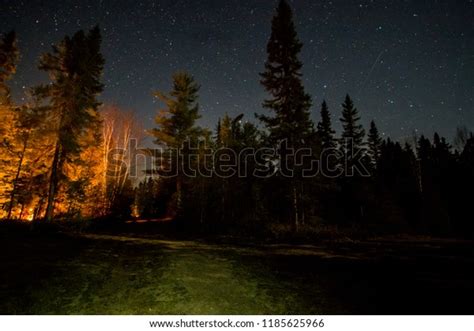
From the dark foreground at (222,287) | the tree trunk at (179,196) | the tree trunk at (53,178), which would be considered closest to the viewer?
the dark foreground at (222,287)

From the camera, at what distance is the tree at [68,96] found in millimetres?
17609

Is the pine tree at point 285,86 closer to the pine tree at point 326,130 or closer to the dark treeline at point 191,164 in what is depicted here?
the dark treeline at point 191,164

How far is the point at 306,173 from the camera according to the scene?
17.3 metres

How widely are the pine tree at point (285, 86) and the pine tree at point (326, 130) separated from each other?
1609cm

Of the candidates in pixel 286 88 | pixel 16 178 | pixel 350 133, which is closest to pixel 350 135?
pixel 350 133

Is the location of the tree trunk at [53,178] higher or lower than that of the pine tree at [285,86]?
lower

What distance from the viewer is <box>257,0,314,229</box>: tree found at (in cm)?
1827

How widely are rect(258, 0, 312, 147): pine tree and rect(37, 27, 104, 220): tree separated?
44.5 ft

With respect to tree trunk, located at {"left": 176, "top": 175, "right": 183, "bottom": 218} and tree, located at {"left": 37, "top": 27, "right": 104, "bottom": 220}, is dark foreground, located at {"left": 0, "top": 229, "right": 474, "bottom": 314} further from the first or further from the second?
tree trunk, located at {"left": 176, "top": 175, "right": 183, "bottom": 218}

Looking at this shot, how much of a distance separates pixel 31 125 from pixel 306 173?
66.7ft

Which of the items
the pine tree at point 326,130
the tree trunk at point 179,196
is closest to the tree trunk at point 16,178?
the tree trunk at point 179,196

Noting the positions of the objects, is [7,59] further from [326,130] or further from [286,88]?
[326,130]
